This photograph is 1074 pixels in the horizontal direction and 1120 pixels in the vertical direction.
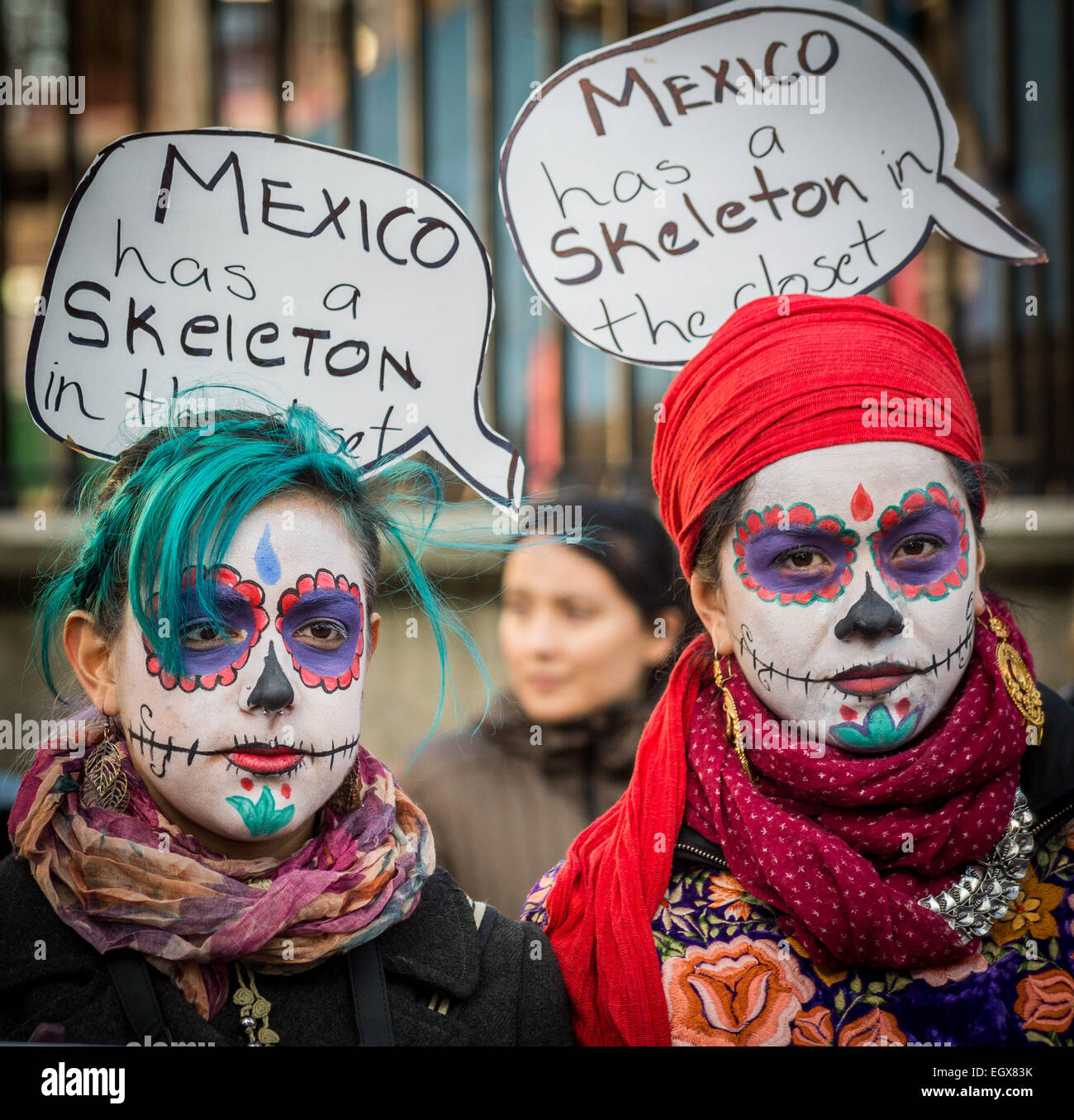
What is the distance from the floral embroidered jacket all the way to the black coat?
0.70 feet

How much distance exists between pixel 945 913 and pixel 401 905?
2.74 ft

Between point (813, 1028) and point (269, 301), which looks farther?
point (269, 301)

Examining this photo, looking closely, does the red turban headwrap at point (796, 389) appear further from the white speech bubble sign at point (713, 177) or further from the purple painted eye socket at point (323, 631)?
the purple painted eye socket at point (323, 631)

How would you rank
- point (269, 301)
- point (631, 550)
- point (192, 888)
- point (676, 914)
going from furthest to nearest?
point (631, 550)
point (269, 301)
point (676, 914)
point (192, 888)

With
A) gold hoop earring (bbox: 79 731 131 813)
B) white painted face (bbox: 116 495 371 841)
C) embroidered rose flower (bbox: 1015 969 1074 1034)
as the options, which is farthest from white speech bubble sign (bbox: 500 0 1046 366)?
embroidered rose flower (bbox: 1015 969 1074 1034)

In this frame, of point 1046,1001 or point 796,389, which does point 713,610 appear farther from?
point 1046,1001

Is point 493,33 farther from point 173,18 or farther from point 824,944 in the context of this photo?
point 824,944

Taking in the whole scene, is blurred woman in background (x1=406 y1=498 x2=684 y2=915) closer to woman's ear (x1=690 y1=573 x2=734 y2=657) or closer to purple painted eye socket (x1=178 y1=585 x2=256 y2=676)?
woman's ear (x1=690 y1=573 x2=734 y2=657)

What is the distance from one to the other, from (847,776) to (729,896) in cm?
28

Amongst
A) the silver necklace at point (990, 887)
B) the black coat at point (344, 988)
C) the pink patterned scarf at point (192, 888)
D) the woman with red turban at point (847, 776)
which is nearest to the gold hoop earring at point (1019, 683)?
the woman with red turban at point (847, 776)

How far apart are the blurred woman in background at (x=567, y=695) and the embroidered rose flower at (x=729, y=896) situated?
78 centimetres

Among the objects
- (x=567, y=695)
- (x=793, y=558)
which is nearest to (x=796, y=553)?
(x=793, y=558)

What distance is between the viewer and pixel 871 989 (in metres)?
1.98
